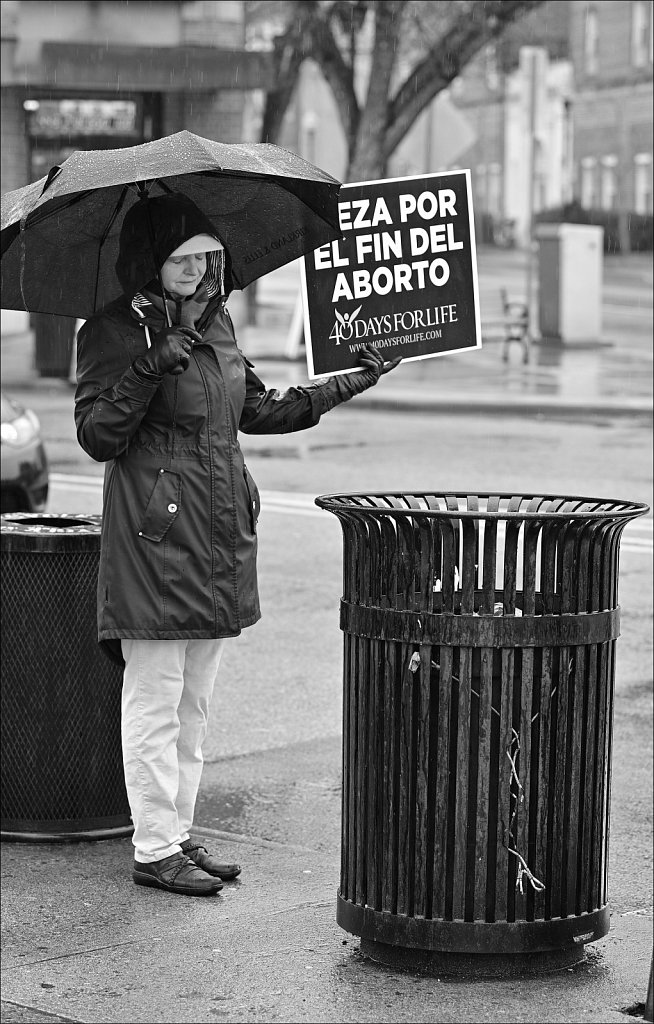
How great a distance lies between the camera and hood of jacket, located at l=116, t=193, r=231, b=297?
459 centimetres

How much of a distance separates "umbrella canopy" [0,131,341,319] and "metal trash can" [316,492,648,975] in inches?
42.0

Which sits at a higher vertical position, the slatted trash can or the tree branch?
the tree branch

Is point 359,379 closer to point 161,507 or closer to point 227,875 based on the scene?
point 161,507

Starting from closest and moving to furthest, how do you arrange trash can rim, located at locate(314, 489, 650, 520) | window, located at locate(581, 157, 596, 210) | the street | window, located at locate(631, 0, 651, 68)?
trash can rim, located at locate(314, 489, 650, 520) → the street → window, located at locate(631, 0, 651, 68) → window, located at locate(581, 157, 596, 210)

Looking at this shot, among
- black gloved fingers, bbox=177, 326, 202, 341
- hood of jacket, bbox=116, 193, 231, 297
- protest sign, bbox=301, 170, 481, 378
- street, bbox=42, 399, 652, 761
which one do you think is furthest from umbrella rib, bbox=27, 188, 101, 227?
street, bbox=42, 399, 652, 761

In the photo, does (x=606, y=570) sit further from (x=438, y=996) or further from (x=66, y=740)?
(x=66, y=740)

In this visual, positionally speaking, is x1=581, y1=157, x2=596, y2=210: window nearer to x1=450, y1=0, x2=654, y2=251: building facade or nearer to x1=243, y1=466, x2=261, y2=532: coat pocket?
x1=450, y1=0, x2=654, y2=251: building facade

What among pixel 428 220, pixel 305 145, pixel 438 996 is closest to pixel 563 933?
pixel 438 996

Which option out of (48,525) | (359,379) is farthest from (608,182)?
(359,379)

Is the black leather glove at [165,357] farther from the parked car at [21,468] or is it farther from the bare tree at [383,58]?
the bare tree at [383,58]

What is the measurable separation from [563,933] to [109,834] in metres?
1.73

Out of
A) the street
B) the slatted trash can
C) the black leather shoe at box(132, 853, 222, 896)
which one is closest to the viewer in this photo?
the black leather shoe at box(132, 853, 222, 896)

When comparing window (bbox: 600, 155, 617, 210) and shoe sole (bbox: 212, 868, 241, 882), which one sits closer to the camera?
shoe sole (bbox: 212, 868, 241, 882)

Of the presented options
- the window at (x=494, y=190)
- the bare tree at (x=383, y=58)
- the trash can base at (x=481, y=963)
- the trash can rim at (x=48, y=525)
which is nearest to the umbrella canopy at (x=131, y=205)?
the trash can rim at (x=48, y=525)
